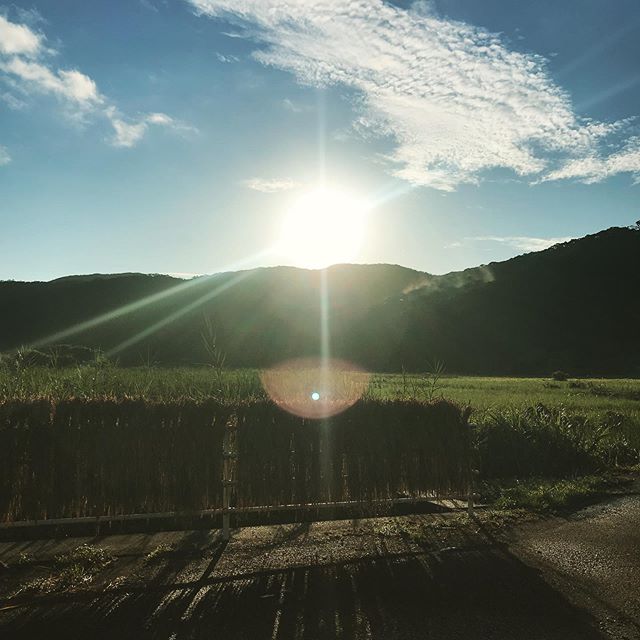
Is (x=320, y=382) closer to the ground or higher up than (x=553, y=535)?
higher up

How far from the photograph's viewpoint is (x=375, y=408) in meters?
6.83

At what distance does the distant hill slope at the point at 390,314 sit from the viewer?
5878 centimetres

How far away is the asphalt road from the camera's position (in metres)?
4.04

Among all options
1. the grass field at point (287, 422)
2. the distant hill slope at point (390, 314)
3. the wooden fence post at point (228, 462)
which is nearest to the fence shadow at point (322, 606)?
the wooden fence post at point (228, 462)

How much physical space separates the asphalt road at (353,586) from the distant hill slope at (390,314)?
43.0 m

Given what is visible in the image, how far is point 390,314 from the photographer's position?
69.2m

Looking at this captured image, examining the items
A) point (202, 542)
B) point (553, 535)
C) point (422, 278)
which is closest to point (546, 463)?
point (553, 535)

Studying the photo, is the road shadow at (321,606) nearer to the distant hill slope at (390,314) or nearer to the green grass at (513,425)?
the green grass at (513,425)

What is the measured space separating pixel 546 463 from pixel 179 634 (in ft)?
24.9

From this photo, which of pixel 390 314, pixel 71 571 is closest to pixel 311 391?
pixel 71 571

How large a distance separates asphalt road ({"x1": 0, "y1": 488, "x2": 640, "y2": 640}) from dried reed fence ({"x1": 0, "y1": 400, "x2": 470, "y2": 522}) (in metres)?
0.41

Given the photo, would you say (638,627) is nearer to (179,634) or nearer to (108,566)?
(179,634)

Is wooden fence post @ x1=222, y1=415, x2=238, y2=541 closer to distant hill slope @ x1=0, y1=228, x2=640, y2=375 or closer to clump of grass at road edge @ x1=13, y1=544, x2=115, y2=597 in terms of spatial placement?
clump of grass at road edge @ x1=13, y1=544, x2=115, y2=597

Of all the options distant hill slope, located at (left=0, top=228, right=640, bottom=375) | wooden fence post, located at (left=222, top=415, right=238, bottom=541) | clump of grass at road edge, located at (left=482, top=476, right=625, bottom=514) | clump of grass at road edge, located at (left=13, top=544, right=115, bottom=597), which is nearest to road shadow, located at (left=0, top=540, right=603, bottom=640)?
clump of grass at road edge, located at (left=13, top=544, right=115, bottom=597)
